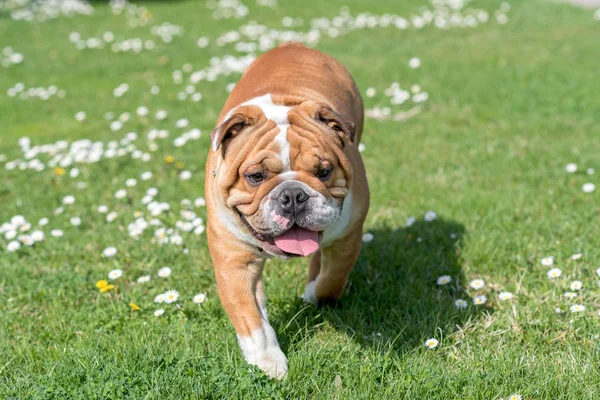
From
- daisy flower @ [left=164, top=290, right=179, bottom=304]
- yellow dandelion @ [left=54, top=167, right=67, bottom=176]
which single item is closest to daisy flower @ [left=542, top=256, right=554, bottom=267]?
daisy flower @ [left=164, top=290, right=179, bottom=304]

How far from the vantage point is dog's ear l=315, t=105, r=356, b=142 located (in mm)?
3498

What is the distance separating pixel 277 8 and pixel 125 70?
499 cm

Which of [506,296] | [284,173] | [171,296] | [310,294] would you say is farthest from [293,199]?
[506,296]

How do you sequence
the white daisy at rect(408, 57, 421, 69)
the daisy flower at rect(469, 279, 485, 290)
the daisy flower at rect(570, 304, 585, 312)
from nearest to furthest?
1. the daisy flower at rect(570, 304, 585, 312)
2. the daisy flower at rect(469, 279, 485, 290)
3. the white daisy at rect(408, 57, 421, 69)

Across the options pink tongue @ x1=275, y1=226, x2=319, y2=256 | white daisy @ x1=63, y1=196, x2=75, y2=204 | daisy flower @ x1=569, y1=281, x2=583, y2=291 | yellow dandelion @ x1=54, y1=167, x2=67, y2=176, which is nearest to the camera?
pink tongue @ x1=275, y1=226, x2=319, y2=256

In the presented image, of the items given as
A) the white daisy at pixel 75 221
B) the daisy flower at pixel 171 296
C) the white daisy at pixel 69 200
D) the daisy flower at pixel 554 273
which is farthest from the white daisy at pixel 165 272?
the daisy flower at pixel 554 273

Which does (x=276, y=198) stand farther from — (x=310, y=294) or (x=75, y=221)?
(x=75, y=221)

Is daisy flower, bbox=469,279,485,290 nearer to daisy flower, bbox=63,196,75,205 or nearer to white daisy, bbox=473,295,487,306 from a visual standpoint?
white daisy, bbox=473,295,487,306

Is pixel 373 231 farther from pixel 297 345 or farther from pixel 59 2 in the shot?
pixel 59 2

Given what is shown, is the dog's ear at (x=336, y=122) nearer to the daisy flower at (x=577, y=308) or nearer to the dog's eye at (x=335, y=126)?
the dog's eye at (x=335, y=126)

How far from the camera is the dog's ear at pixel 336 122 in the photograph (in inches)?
138

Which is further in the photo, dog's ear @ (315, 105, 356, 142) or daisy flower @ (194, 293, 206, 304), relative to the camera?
daisy flower @ (194, 293, 206, 304)

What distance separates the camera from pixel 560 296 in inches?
161

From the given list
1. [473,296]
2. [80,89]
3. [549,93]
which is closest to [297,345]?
[473,296]
